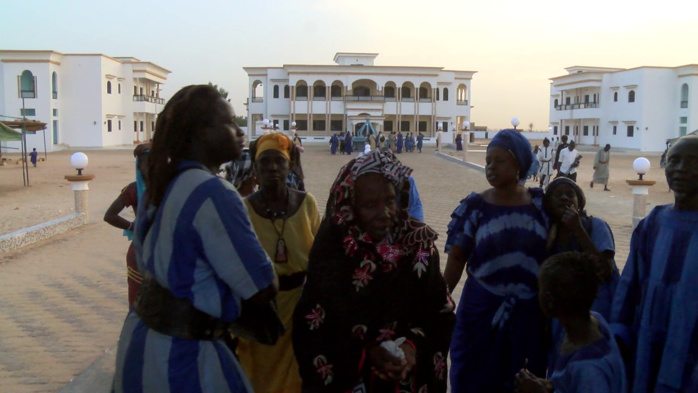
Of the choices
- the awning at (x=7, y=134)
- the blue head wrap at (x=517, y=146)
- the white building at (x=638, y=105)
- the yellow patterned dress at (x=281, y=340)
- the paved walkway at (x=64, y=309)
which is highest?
the white building at (x=638, y=105)

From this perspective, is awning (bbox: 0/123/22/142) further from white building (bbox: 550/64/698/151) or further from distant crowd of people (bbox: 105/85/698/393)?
white building (bbox: 550/64/698/151)

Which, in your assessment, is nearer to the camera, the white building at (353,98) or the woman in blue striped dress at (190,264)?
the woman in blue striped dress at (190,264)

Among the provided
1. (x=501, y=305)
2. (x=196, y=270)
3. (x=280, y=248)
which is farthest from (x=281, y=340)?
(x=196, y=270)

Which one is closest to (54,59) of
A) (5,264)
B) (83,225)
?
(83,225)

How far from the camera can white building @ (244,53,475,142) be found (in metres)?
53.8

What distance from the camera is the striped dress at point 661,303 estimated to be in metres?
2.26

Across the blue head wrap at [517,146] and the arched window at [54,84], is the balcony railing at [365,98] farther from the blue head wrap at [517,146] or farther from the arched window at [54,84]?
the blue head wrap at [517,146]

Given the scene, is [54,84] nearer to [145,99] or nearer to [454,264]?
[145,99]

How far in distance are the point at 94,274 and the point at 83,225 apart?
4217 millimetres

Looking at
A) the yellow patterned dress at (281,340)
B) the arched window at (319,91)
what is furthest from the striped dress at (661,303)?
the arched window at (319,91)

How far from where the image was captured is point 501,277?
292 cm

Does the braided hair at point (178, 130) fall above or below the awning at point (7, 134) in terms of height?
above

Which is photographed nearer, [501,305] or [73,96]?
[501,305]

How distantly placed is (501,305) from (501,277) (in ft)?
0.42
